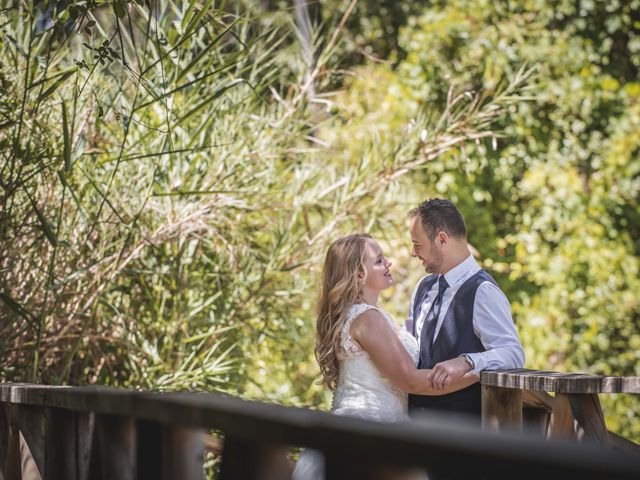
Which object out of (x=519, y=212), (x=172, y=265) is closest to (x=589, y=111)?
(x=519, y=212)

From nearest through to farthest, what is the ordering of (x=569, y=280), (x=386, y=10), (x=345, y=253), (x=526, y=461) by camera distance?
1. (x=526, y=461)
2. (x=345, y=253)
3. (x=569, y=280)
4. (x=386, y=10)

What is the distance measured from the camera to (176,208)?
429 centimetres

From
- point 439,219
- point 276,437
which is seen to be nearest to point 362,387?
point 439,219

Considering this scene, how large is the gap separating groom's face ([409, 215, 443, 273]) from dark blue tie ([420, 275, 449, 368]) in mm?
50

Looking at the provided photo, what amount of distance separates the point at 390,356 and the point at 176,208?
5.20 ft

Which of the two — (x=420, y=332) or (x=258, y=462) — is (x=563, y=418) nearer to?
(x=420, y=332)

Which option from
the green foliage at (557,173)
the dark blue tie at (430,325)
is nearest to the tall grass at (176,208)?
the dark blue tie at (430,325)

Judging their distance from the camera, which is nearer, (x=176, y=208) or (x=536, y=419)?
(x=536, y=419)

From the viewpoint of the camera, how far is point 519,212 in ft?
24.5

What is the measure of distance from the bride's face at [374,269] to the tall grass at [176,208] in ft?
2.46

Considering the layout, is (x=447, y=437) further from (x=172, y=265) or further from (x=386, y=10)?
(x=386, y=10)

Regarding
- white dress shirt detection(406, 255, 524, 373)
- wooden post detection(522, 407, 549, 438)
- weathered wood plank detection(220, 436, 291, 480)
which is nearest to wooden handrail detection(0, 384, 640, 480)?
weathered wood plank detection(220, 436, 291, 480)

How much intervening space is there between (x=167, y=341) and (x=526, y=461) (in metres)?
3.69

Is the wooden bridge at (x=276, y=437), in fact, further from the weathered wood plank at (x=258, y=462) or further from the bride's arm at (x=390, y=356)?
the bride's arm at (x=390, y=356)
